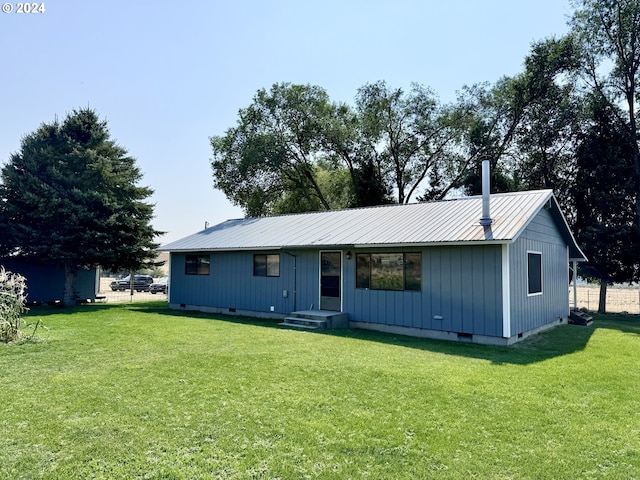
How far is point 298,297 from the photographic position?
12633 mm

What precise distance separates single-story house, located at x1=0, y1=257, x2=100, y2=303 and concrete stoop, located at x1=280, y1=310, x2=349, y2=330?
472 inches

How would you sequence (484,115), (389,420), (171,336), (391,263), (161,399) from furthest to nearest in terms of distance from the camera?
(484,115) → (391,263) → (171,336) → (161,399) → (389,420)

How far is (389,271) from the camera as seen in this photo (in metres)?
10.7

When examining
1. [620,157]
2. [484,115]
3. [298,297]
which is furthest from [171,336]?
[484,115]

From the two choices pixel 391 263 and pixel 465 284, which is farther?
pixel 391 263

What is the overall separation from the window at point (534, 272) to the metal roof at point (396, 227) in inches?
50.3

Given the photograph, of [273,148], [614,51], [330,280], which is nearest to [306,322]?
[330,280]

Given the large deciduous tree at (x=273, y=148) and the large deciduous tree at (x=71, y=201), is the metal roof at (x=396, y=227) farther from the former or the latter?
the large deciduous tree at (x=273, y=148)

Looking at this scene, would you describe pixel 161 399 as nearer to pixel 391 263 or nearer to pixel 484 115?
pixel 391 263

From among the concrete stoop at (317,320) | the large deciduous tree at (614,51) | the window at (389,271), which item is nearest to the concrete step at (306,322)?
the concrete stoop at (317,320)

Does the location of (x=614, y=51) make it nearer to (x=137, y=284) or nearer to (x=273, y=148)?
(x=273, y=148)

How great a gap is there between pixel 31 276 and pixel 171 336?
12.3 meters

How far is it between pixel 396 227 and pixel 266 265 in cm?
453

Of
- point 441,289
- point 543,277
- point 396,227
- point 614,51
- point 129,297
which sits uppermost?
point 614,51
